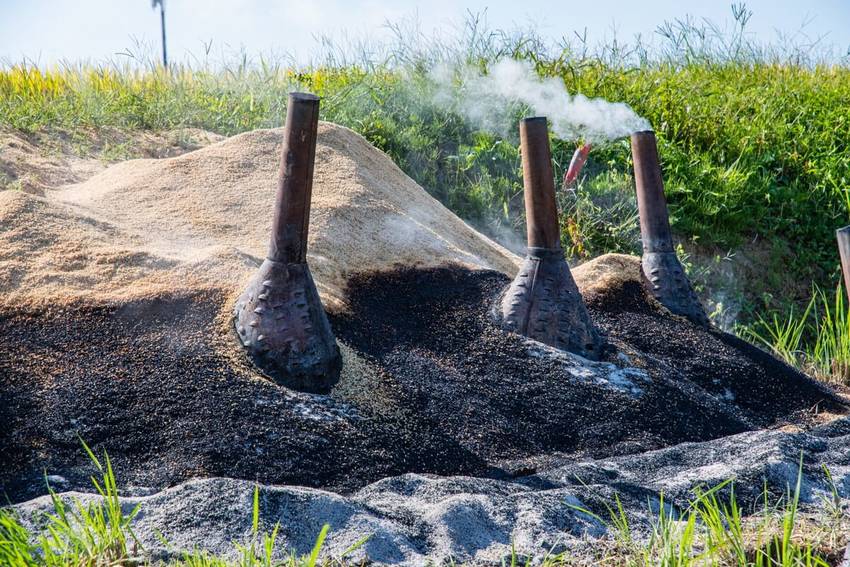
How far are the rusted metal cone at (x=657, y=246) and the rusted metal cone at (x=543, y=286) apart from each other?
823 millimetres

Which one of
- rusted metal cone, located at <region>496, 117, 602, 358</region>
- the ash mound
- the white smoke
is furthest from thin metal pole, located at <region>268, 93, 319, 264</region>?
the white smoke

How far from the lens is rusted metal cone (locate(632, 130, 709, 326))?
4402 mm

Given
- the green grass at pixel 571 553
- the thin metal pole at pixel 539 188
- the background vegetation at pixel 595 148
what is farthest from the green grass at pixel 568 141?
the green grass at pixel 571 553

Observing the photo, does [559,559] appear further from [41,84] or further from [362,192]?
[41,84]

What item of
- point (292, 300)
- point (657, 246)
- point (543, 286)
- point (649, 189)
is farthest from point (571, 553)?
point (649, 189)

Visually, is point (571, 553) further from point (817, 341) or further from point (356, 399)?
point (817, 341)

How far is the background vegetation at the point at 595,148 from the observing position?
5.93 meters

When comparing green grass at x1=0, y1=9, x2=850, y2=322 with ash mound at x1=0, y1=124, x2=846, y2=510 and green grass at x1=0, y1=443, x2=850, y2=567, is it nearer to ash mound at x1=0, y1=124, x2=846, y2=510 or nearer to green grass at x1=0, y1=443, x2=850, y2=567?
ash mound at x1=0, y1=124, x2=846, y2=510

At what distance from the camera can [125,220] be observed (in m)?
3.91

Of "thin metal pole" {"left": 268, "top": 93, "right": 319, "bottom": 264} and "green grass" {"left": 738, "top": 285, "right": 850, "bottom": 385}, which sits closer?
"thin metal pole" {"left": 268, "top": 93, "right": 319, "bottom": 264}

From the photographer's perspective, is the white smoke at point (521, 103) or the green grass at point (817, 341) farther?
the white smoke at point (521, 103)

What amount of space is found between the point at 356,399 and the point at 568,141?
12.6 ft

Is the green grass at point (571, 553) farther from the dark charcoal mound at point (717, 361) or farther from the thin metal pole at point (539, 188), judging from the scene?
the thin metal pole at point (539, 188)

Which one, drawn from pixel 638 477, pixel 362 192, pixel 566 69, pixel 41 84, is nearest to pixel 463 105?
pixel 566 69
